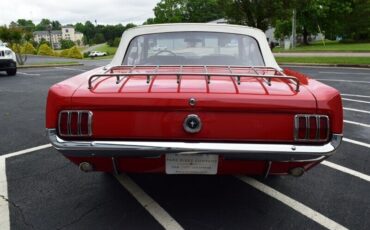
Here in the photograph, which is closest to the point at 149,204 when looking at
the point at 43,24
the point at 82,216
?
the point at 82,216

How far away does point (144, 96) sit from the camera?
2.49 m

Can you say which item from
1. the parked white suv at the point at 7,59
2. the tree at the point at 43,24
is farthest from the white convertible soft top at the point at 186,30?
the tree at the point at 43,24

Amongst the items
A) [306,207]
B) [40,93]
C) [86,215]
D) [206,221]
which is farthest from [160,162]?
[40,93]

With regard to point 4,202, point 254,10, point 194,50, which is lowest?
point 4,202

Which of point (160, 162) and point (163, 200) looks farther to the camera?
point (163, 200)

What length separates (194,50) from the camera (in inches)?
148

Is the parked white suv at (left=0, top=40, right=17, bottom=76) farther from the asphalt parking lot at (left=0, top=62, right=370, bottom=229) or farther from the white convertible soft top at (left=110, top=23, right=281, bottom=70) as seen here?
the white convertible soft top at (left=110, top=23, right=281, bottom=70)

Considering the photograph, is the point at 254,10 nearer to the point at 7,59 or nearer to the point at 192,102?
the point at 7,59

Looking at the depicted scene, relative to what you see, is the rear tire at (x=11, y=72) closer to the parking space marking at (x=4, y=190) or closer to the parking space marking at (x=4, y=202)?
the parking space marking at (x=4, y=190)

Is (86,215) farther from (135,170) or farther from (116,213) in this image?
(135,170)

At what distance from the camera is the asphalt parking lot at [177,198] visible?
2.95 m

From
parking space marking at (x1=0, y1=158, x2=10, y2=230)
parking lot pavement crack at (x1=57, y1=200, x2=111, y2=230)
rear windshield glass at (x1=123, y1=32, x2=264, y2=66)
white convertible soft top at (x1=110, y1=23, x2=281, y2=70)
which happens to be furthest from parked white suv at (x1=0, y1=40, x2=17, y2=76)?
parking lot pavement crack at (x1=57, y1=200, x2=111, y2=230)

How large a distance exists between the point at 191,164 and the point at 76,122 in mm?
859

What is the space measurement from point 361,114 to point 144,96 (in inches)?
216
